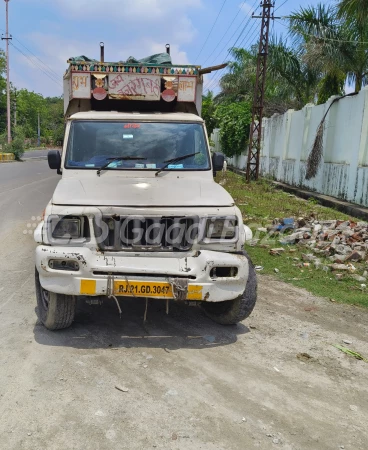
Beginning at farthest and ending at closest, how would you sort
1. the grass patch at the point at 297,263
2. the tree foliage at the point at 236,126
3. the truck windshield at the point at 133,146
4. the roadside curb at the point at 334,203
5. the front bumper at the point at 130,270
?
the tree foliage at the point at 236,126, the roadside curb at the point at 334,203, the grass patch at the point at 297,263, the truck windshield at the point at 133,146, the front bumper at the point at 130,270

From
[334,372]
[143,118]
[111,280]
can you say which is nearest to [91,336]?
[111,280]

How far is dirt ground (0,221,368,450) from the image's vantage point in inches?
119

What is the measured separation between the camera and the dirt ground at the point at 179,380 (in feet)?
9.88

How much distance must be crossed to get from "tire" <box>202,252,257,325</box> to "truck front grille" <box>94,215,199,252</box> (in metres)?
0.70

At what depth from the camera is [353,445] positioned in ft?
9.89

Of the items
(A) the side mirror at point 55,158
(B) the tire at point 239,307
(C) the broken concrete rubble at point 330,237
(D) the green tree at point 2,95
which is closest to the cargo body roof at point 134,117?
(A) the side mirror at point 55,158

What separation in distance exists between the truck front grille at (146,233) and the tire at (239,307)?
0.70m

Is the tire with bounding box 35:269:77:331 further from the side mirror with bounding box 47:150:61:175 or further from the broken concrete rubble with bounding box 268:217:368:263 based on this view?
the broken concrete rubble with bounding box 268:217:368:263

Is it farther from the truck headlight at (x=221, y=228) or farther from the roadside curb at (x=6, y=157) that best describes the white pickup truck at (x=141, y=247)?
the roadside curb at (x=6, y=157)

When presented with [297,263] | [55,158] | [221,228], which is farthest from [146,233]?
[297,263]

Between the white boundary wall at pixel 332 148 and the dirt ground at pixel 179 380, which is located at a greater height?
the white boundary wall at pixel 332 148

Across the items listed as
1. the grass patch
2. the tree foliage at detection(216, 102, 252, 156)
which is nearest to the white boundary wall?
the grass patch

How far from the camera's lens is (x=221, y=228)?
13.9ft

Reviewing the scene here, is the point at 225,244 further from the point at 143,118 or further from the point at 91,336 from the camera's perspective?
the point at 143,118
